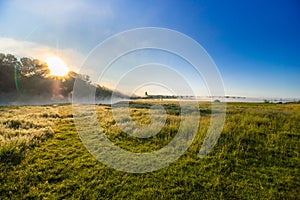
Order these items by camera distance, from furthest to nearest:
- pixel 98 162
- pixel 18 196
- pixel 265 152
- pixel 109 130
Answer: pixel 109 130
pixel 265 152
pixel 98 162
pixel 18 196

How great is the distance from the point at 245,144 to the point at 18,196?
951cm

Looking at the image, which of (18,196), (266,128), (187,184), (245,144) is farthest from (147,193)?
(266,128)

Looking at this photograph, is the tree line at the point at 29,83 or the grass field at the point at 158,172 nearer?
the grass field at the point at 158,172

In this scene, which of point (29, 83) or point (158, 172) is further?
point (29, 83)

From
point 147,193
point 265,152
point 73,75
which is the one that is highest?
point 73,75

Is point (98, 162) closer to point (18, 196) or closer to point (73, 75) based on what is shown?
Result: point (18, 196)

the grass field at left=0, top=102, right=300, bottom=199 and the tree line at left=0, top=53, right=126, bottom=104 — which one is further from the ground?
the tree line at left=0, top=53, right=126, bottom=104

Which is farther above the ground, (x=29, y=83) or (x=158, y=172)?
(x=29, y=83)

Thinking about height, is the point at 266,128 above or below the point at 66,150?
above

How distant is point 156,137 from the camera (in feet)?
32.7

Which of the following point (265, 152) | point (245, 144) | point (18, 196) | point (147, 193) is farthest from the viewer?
point (245, 144)

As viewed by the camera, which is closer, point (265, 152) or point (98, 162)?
point (98, 162)

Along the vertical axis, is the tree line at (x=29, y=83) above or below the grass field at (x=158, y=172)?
above

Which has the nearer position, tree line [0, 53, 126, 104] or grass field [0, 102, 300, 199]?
grass field [0, 102, 300, 199]
